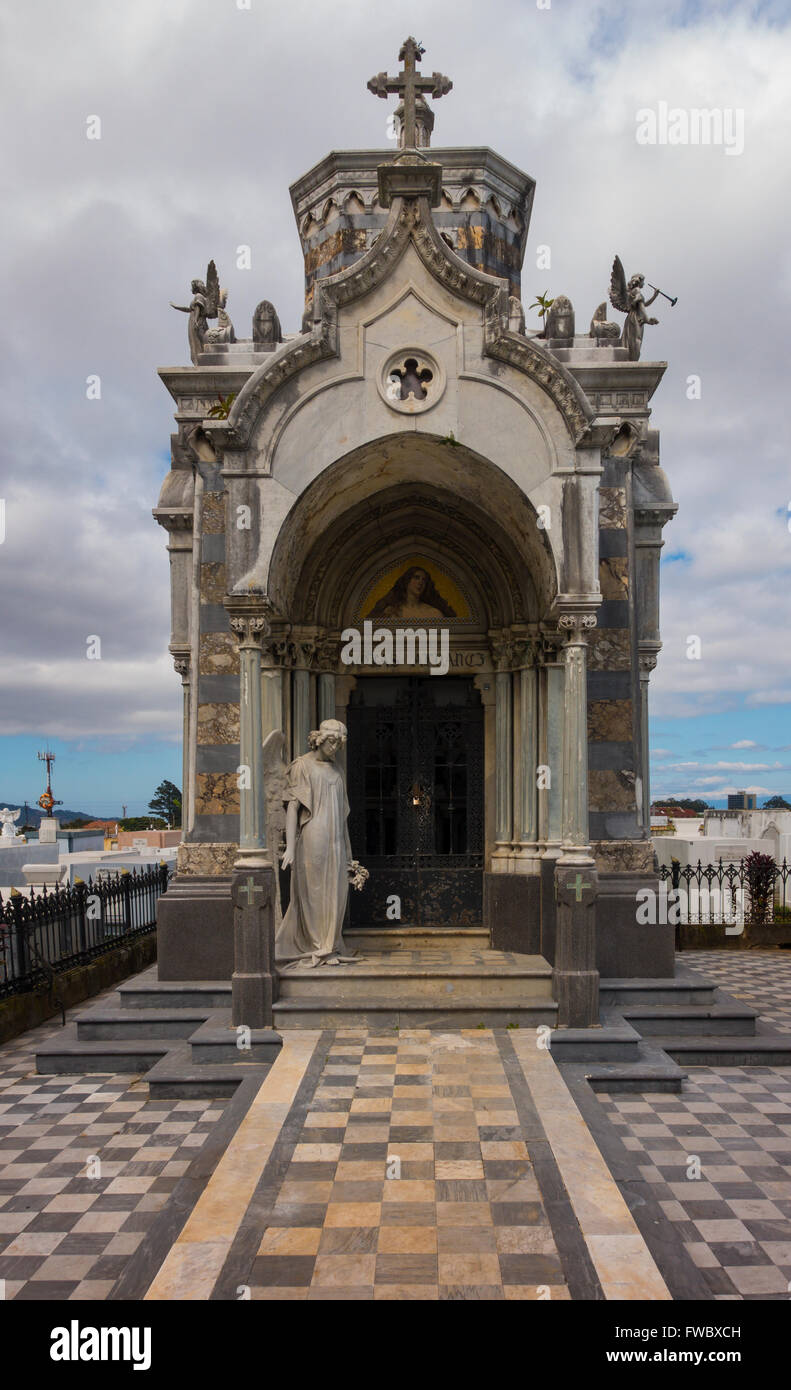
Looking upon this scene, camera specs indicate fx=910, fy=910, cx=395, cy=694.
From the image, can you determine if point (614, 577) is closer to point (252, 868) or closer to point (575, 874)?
point (575, 874)

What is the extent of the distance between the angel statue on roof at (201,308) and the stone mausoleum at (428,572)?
5 cm

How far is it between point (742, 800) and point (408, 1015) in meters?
24.6

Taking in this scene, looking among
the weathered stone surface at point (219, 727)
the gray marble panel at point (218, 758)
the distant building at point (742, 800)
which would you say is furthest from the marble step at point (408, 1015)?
→ the distant building at point (742, 800)

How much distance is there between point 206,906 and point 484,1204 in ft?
15.6

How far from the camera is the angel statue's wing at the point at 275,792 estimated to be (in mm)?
9500

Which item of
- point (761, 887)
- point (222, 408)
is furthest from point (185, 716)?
point (761, 887)

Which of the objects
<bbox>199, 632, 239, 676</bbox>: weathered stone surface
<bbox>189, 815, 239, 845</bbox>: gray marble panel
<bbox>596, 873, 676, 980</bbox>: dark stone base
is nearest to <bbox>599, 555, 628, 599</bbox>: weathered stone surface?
<bbox>596, 873, 676, 980</bbox>: dark stone base

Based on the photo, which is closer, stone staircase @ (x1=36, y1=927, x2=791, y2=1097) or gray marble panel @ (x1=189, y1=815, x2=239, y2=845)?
stone staircase @ (x1=36, y1=927, x2=791, y2=1097)

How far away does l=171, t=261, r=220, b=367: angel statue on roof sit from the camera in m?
10.3

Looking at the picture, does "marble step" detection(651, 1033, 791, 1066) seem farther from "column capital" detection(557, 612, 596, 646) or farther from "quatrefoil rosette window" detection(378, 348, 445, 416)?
"quatrefoil rosette window" detection(378, 348, 445, 416)

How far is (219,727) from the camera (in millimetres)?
9609

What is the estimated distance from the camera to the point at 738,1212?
5.50 m

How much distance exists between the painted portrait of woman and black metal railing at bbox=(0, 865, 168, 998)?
516 cm

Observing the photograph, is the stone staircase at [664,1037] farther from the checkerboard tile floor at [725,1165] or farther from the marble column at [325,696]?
the marble column at [325,696]
